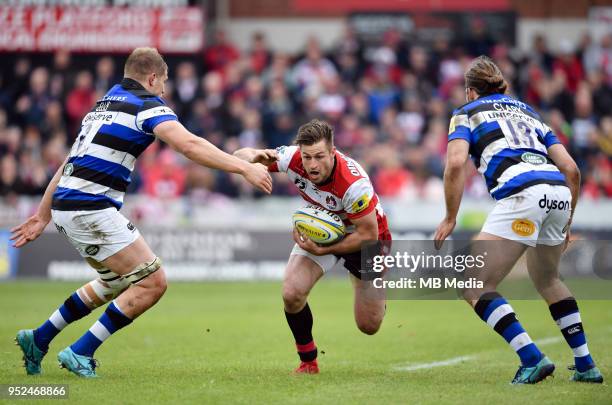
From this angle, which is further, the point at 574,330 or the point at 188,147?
the point at 574,330

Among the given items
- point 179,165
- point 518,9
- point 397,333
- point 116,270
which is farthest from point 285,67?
point 116,270

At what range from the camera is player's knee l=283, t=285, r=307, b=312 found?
8.11 metres

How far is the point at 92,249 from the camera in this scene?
25.1ft

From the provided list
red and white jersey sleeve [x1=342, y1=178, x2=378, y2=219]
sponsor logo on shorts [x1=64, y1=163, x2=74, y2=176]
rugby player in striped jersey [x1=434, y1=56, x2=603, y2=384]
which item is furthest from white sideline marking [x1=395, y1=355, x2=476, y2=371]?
sponsor logo on shorts [x1=64, y1=163, x2=74, y2=176]

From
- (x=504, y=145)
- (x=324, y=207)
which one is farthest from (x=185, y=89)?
(x=504, y=145)

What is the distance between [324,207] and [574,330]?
236 cm

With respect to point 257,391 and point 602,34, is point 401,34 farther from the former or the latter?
point 257,391

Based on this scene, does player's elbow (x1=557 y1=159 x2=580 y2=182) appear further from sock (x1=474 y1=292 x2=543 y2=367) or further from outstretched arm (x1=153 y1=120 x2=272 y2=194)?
outstretched arm (x1=153 y1=120 x2=272 y2=194)

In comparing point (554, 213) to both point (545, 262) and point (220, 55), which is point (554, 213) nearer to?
point (545, 262)

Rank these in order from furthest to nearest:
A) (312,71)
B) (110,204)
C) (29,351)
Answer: (312,71)
(29,351)
(110,204)

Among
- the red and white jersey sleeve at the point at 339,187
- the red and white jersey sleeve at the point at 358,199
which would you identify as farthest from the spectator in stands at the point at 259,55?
the red and white jersey sleeve at the point at 358,199

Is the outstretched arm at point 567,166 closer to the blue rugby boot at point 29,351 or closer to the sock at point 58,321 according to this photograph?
the sock at point 58,321

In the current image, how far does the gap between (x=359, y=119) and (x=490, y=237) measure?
580 inches

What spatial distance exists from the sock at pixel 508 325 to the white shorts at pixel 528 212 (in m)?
0.51
